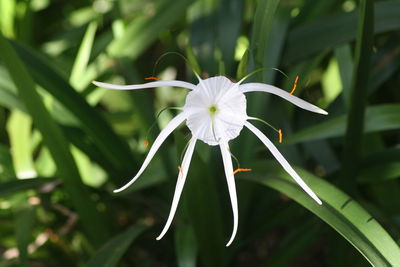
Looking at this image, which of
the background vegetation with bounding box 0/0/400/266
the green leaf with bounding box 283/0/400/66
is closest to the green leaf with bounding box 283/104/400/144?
the background vegetation with bounding box 0/0/400/266

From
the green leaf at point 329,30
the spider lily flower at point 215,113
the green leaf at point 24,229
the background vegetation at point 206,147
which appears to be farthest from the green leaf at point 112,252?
the green leaf at point 329,30

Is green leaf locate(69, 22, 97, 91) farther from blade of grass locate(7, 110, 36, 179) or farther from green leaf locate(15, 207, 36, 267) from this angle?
green leaf locate(15, 207, 36, 267)

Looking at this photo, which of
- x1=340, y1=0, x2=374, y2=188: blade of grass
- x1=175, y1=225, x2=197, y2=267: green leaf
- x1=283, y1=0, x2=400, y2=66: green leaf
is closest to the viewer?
x1=340, y1=0, x2=374, y2=188: blade of grass

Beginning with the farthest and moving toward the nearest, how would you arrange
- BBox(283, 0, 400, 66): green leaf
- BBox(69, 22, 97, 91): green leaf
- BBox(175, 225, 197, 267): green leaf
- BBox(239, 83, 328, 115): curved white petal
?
BBox(69, 22, 97, 91): green leaf, BBox(283, 0, 400, 66): green leaf, BBox(175, 225, 197, 267): green leaf, BBox(239, 83, 328, 115): curved white petal

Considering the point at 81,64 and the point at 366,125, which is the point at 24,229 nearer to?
the point at 81,64

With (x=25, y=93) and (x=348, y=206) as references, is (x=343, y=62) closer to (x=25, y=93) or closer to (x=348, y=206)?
(x=348, y=206)

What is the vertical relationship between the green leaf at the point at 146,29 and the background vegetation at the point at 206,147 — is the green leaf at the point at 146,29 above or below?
above

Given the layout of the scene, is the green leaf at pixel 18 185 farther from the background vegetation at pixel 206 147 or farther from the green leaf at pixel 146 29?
the green leaf at pixel 146 29
